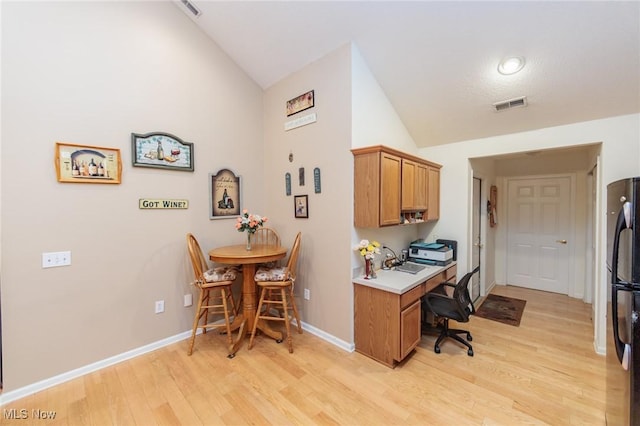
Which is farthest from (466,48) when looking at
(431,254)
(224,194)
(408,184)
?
(224,194)

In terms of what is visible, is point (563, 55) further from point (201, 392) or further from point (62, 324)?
point (62, 324)

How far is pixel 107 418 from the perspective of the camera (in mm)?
1849

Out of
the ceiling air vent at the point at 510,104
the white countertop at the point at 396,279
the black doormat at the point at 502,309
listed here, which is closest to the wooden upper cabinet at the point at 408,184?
the white countertop at the point at 396,279

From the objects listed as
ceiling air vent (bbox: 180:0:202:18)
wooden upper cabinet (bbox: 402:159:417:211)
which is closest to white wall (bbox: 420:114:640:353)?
wooden upper cabinet (bbox: 402:159:417:211)

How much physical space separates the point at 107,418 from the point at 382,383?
2.03 m

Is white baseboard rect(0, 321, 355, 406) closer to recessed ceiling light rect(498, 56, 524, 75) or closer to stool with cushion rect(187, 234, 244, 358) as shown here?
stool with cushion rect(187, 234, 244, 358)

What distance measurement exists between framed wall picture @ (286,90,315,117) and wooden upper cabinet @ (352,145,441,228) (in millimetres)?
870

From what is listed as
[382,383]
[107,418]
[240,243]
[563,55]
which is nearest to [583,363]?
[382,383]

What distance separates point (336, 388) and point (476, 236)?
3.06m

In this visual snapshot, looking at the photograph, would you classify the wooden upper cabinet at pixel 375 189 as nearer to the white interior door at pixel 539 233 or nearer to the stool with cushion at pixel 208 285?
the stool with cushion at pixel 208 285

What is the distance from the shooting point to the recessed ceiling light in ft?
7.61

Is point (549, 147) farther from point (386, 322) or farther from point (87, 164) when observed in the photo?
point (87, 164)

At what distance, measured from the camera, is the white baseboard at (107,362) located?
2041 millimetres

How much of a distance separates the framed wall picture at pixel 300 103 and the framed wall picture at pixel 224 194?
1.06 m
